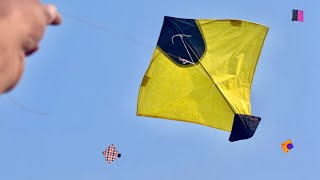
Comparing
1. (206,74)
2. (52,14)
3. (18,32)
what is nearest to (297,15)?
(206,74)

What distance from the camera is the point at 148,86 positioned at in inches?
565

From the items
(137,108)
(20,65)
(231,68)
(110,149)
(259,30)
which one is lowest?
(110,149)

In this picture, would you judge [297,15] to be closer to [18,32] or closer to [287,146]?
[287,146]

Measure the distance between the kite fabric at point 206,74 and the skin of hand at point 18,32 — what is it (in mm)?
9204

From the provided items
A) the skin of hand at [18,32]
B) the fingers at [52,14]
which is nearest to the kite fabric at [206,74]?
the fingers at [52,14]

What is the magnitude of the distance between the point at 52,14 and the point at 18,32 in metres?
0.52

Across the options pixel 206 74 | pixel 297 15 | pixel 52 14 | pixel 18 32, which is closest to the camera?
pixel 18 32

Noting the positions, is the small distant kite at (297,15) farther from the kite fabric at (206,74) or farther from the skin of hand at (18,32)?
the skin of hand at (18,32)

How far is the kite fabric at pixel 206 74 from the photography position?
1434 centimetres

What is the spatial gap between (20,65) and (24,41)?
0.72ft

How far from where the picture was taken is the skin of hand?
4.63 m

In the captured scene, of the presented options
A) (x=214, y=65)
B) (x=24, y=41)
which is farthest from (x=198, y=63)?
(x=24, y=41)

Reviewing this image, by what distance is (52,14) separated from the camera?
5.17 metres

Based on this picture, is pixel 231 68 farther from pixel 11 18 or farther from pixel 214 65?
pixel 11 18
